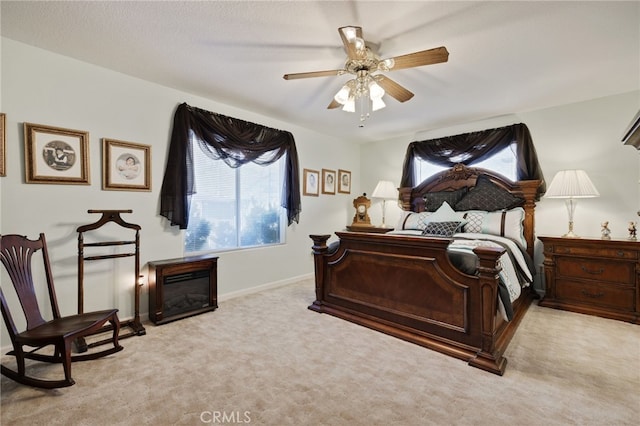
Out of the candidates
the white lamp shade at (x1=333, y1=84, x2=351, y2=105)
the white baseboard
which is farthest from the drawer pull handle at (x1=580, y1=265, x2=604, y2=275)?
the white baseboard

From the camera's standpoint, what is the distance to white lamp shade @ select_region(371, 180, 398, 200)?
15.8 ft

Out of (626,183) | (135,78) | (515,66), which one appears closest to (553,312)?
(626,183)

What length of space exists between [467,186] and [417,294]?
2.44 m

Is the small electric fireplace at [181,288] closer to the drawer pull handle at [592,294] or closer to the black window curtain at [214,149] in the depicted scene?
the black window curtain at [214,149]

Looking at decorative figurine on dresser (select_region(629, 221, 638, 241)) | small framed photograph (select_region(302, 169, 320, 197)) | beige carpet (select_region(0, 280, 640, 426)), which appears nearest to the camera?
beige carpet (select_region(0, 280, 640, 426))

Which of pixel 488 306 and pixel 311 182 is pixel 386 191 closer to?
pixel 311 182

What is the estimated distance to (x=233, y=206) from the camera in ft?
12.6

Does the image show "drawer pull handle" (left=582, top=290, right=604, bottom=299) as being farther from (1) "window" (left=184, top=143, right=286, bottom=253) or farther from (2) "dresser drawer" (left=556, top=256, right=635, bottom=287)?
(1) "window" (left=184, top=143, right=286, bottom=253)

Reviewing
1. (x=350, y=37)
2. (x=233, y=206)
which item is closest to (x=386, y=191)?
(x=233, y=206)

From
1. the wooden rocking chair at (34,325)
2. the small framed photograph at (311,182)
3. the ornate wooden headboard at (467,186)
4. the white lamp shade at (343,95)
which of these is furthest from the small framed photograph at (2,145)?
the ornate wooden headboard at (467,186)

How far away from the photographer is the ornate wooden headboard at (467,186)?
3766mm

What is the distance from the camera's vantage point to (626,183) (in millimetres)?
3291

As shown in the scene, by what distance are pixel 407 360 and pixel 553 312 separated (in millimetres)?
2210

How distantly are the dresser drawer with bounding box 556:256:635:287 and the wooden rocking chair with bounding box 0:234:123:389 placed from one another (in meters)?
4.54
